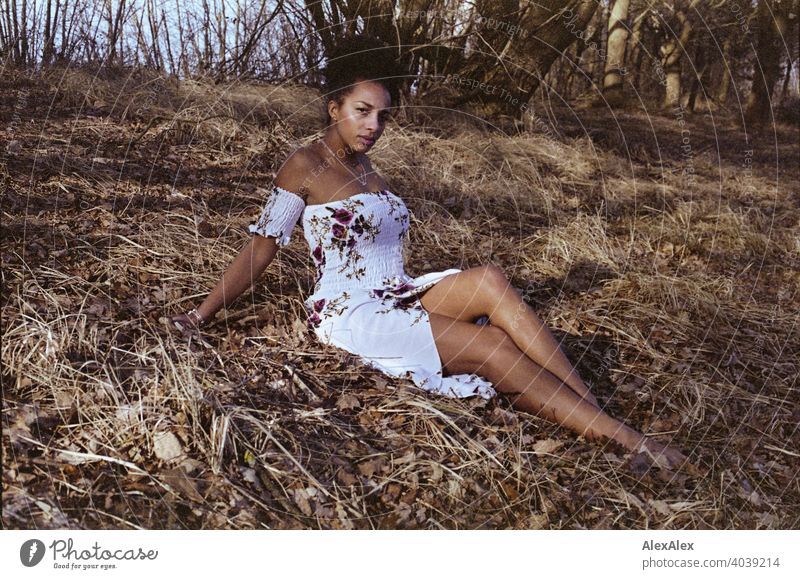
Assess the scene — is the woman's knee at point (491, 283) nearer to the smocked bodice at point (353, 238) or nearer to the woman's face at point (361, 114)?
the smocked bodice at point (353, 238)

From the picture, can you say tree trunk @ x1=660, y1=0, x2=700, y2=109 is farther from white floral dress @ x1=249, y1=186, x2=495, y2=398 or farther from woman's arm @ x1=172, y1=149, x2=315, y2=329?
woman's arm @ x1=172, y1=149, x2=315, y2=329

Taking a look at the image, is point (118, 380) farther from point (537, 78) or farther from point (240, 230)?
point (537, 78)

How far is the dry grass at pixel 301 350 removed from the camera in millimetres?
2100

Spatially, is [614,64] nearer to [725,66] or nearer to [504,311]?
[725,66]

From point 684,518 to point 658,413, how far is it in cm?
50

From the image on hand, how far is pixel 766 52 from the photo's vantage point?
9.66m

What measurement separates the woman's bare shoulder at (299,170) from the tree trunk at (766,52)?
23.0 ft

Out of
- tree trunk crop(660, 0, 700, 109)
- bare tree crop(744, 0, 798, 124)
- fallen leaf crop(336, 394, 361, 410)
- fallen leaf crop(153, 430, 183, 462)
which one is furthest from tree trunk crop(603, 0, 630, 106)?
fallen leaf crop(153, 430, 183, 462)

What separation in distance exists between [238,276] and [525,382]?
41.8 inches

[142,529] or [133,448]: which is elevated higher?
[133,448]

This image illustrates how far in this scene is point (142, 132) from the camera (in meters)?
4.01

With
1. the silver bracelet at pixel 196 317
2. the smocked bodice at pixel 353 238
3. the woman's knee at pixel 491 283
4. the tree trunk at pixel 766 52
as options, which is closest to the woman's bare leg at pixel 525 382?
the woman's knee at pixel 491 283

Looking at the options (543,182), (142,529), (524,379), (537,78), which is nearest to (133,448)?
(142,529)

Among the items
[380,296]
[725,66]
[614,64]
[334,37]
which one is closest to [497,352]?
[380,296]
